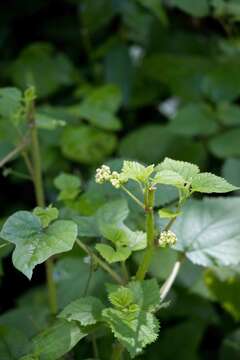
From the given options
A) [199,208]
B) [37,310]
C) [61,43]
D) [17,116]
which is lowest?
[37,310]

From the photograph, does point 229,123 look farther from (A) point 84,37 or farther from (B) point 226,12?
(A) point 84,37

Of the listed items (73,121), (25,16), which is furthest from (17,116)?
(25,16)

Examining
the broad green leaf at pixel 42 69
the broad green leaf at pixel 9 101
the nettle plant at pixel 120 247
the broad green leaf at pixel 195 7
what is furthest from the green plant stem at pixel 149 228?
the broad green leaf at pixel 42 69

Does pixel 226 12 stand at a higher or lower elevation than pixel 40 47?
higher

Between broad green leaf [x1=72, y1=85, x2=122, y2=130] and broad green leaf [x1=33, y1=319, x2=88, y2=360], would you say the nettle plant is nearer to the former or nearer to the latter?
broad green leaf [x1=33, y1=319, x2=88, y2=360]

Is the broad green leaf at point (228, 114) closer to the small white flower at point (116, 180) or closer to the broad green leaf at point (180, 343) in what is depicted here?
the broad green leaf at point (180, 343)

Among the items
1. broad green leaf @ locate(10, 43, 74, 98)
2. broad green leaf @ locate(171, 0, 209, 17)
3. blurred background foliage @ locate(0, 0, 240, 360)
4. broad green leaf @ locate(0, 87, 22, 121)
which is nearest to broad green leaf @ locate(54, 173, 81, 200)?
blurred background foliage @ locate(0, 0, 240, 360)

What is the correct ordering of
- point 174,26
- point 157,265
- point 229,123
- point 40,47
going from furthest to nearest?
1. point 174,26
2. point 40,47
3. point 229,123
4. point 157,265

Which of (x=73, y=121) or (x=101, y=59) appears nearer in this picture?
(x=73, y=121)
